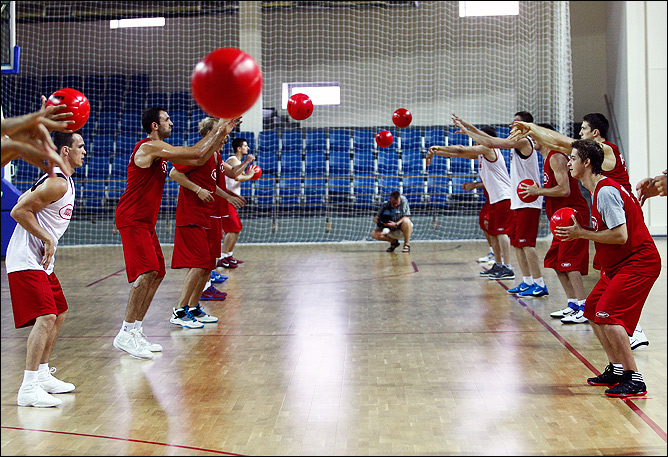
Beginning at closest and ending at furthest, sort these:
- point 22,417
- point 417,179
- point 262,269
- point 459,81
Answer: point 22,417
point 262,269
point 417,179
point 459,81

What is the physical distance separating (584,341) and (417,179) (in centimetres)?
925

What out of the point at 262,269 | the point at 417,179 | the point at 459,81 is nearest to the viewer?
the point at 262,269

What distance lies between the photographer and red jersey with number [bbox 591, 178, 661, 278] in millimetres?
3818

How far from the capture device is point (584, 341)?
5.02m

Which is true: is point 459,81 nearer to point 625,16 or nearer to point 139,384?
point 625,16

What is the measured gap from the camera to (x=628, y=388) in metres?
3.72

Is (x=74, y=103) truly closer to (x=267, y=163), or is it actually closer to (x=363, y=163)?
(x=267, y=163)

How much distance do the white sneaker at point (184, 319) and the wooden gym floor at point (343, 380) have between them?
3.2 inches

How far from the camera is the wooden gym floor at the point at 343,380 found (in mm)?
3156

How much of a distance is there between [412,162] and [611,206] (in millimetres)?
10591

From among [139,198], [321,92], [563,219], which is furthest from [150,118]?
[321,92]

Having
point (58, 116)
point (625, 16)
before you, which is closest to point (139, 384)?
point (58, 116)

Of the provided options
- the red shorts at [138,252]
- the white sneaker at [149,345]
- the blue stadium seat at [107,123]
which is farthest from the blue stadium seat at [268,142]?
the white sneaker at [149,345]

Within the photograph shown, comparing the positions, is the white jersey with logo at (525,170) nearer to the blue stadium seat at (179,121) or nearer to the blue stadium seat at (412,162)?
the blue stadium seat at (412,162)
